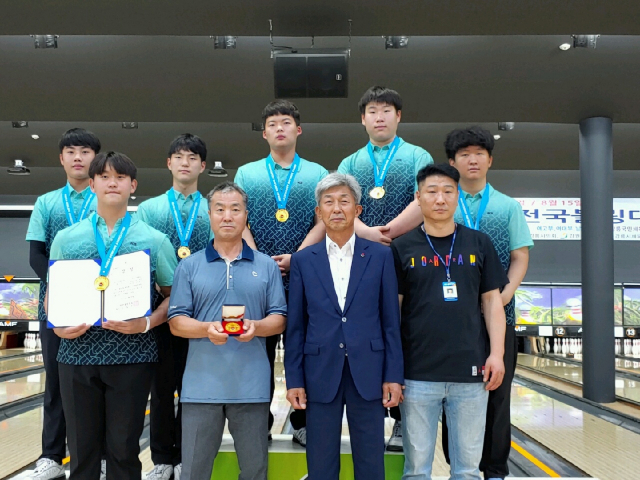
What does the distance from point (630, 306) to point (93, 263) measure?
39.6 ft

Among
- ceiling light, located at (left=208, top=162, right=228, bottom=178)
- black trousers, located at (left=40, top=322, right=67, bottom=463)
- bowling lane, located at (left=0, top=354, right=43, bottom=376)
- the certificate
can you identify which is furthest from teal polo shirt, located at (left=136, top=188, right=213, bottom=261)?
bowling lane, located at (left=0, top=354, right=43, bottom=376)

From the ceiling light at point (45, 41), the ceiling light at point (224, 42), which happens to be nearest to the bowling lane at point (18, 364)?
the ceiling light at point (45, 41)

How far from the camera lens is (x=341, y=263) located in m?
2.48

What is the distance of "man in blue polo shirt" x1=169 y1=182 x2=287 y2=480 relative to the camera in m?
→ 2.35

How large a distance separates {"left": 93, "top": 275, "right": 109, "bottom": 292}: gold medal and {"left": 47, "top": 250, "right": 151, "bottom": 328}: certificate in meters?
0.01

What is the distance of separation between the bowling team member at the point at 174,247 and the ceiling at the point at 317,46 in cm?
205

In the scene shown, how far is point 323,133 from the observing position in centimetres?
847

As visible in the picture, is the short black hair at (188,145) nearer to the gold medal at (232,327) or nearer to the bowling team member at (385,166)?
the bowling team member at (385,166)

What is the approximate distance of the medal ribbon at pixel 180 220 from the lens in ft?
10.0

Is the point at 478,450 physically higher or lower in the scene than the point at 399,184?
lower

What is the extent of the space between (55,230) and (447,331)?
2.11 metres
